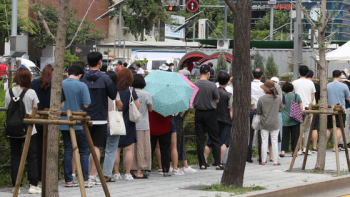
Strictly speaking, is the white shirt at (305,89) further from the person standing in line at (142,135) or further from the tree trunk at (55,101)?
the tree trunk at (55,101)

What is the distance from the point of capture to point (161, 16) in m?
59.8

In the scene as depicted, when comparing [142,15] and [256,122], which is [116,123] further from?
[142,15]

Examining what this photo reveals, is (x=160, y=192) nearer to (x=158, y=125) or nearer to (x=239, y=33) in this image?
(x=158, y=125)

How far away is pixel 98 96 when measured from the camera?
857 centimetres

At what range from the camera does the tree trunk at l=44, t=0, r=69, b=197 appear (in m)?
5.91

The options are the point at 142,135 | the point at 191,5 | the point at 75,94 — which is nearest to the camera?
the point at 75,94

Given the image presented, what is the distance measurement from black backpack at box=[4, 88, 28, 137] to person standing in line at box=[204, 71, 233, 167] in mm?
4258

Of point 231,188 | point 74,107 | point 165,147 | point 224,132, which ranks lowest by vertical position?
point 231,188

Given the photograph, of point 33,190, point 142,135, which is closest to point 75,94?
point 33,190

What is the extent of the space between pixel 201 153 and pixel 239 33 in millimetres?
3285

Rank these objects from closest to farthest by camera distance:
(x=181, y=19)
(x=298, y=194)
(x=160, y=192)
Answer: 1. (x=160, y=192)
2. (x=298, y=194)
3. (x=181, y=19)

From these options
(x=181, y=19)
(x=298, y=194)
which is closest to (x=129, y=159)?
(x=298, y=194)

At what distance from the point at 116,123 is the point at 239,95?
1.86 metres

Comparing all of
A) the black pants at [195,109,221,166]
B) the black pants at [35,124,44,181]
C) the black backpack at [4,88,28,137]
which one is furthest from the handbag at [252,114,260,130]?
the black backpack at [4,88,28,137]
